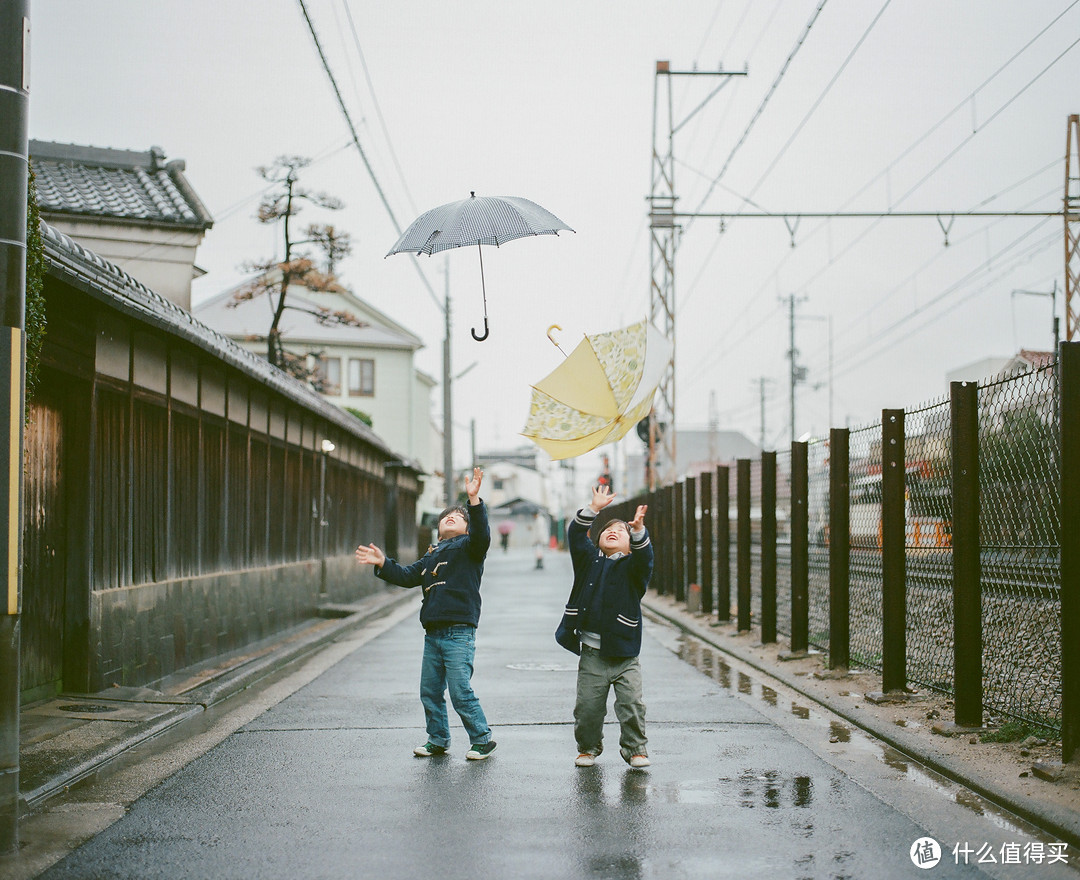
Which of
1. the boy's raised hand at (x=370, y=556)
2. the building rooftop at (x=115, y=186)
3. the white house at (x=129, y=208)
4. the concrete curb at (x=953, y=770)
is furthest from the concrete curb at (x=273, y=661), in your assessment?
the building rooftop at (x=115, y=186)

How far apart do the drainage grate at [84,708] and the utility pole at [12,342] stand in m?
3.38

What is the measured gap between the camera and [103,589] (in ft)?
31.0

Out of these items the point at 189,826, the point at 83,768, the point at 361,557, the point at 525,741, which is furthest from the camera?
the point at 525,741

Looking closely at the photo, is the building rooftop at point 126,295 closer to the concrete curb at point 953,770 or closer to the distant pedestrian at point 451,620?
the distant pedestrian at point 451,620

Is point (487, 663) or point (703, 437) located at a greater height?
point (703, 437)

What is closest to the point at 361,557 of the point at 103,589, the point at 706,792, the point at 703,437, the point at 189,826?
the point at 189,826

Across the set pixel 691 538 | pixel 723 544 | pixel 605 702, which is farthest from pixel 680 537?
pixel 605 702

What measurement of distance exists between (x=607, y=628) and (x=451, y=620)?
1.08m

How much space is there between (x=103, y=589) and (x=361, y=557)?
3.73 metres

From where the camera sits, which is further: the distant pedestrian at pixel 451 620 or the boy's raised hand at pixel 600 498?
the distant pedestrian at pixel 451 620

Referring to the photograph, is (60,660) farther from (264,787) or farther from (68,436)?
(264,787)

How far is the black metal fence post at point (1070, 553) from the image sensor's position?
593 cm

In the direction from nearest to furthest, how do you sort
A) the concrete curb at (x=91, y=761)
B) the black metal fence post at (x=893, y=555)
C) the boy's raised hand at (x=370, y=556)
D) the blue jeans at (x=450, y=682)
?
the concrete curb at (x=91, y=761)
the boy's raised hand at (x=370, y=556)
the blue jeans at (x=450, y=682)
the black metal fence post at (x=893, y=555)

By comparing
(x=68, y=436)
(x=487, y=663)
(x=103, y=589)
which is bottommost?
(x=487, y=663)
